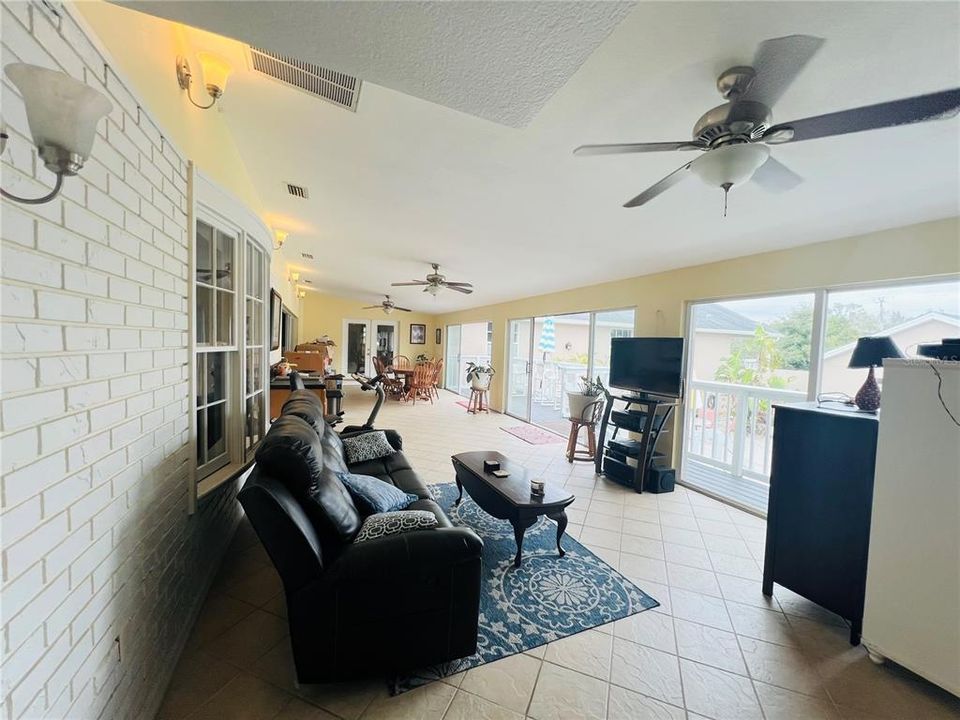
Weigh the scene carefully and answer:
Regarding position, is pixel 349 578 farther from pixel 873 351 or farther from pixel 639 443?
pixel 639 443

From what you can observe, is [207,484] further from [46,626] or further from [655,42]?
[655,42]

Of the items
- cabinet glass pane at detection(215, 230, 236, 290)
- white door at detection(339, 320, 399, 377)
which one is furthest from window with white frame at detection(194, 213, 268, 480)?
white door at detection(339, 320, 399, 377)

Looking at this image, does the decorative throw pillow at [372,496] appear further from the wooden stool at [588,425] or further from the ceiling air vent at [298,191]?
the wooden stool at [588,425]

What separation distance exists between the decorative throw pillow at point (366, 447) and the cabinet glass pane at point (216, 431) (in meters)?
0.84

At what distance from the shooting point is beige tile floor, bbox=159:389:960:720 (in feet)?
4.85

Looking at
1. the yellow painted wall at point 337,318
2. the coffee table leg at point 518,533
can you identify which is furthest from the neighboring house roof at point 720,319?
the yellow painted wall at point 337,318

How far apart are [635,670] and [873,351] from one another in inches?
80.5

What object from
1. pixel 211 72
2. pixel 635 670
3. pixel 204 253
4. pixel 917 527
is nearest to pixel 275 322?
pixel 204 253

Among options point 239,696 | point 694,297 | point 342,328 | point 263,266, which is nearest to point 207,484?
point 239,696

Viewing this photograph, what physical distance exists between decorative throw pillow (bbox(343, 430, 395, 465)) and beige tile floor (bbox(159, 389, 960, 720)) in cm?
82

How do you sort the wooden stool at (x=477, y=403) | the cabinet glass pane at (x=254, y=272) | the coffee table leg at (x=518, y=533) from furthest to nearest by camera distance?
the wooden stool at (x=477, y=403), the cabinet glass pane at (x=254, y=272), the coffee table leg at (x=518, y=533)

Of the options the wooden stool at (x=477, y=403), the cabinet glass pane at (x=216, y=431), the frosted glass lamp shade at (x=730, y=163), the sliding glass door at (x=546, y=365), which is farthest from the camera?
the wooden stool at (x=477, y=403)

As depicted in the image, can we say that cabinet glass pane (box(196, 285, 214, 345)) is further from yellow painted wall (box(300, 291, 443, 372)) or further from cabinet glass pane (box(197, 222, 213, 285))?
yellow painted wall (box(300, 291, 443, 372))

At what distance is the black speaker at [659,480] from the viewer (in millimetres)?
3703
